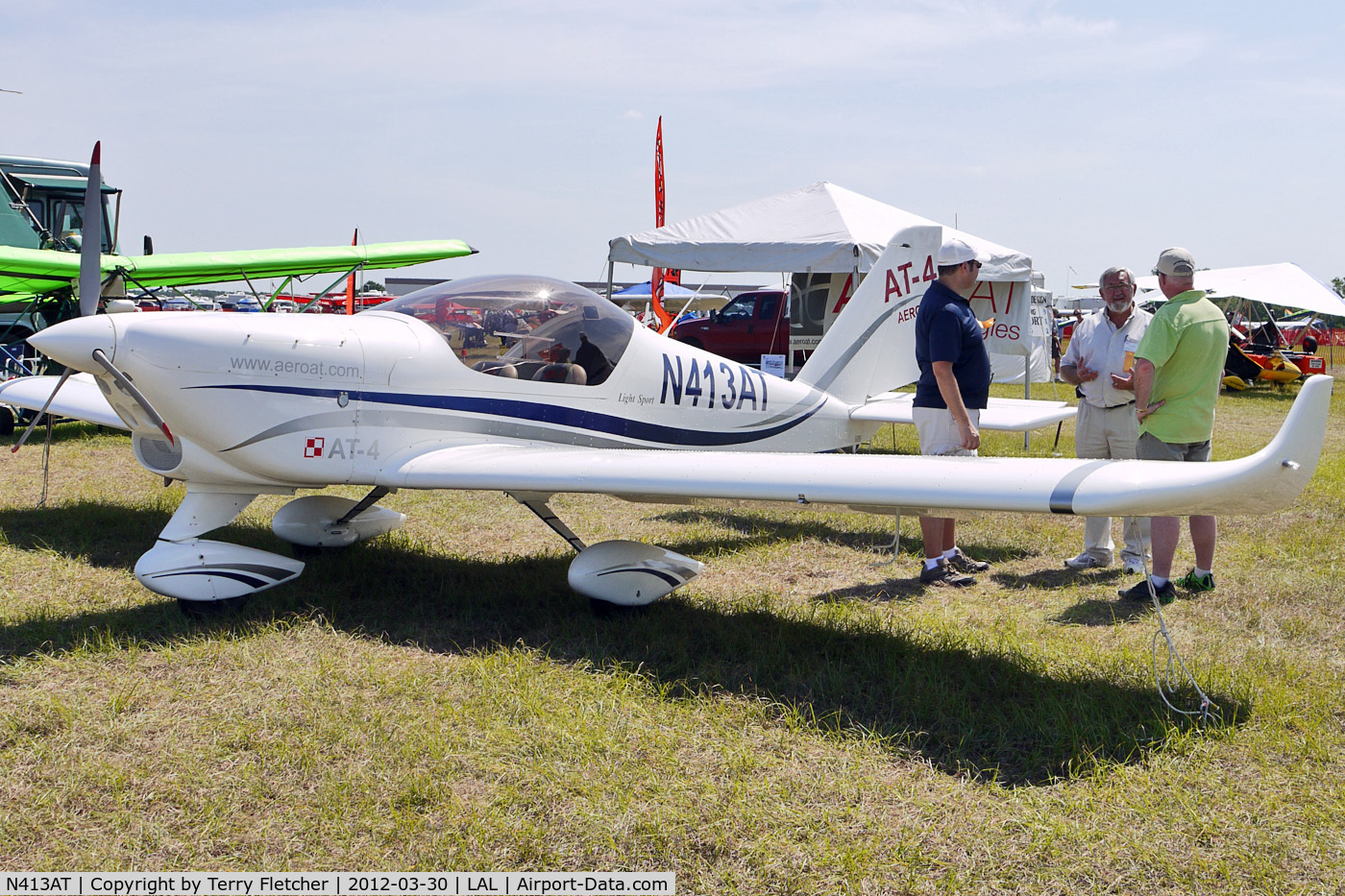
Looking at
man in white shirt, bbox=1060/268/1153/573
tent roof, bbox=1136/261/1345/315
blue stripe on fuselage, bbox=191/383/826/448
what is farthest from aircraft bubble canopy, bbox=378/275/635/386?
tent roof, bbox=1136/261/1345/315

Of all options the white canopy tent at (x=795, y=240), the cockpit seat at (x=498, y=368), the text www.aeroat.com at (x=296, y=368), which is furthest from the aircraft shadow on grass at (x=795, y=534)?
the white canopy tent at (x=795, y=240)

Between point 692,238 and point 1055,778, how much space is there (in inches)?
409

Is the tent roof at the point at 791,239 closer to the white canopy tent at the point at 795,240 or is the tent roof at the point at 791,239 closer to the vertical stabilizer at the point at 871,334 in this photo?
the white canopy tent at the point at 795,240

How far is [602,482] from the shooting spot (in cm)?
414

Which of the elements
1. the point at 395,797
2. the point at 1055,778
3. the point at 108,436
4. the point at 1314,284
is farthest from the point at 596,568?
the point at 1314,284

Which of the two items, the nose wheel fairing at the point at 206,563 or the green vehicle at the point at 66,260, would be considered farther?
the green vehicle at the point at 66,260

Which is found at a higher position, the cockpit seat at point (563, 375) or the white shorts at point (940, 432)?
the cockpit seat at point (563, 375)

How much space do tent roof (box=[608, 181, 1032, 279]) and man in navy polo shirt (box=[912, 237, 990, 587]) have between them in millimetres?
6571

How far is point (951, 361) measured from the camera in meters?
4.86

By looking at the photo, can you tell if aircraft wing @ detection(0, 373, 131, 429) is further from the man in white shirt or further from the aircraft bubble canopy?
the man in white shirt

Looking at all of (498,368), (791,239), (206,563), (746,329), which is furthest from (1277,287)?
(206,563)

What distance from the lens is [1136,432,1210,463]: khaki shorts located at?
466 centimetres
